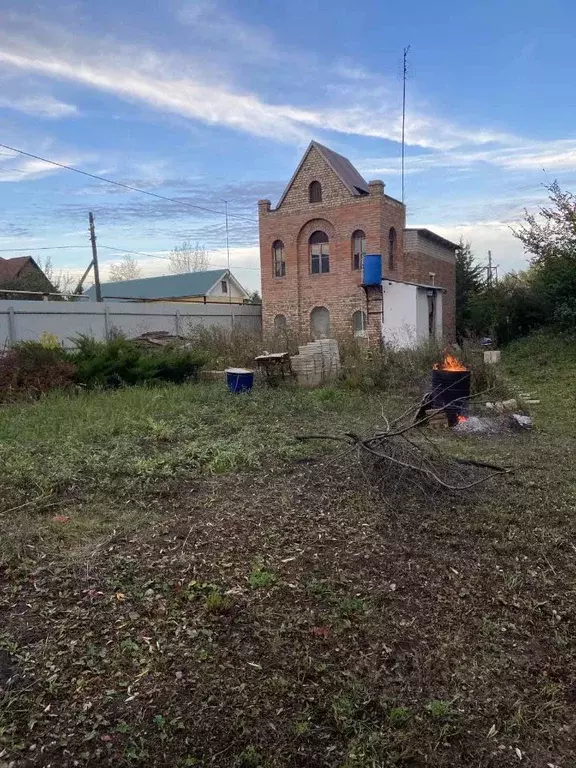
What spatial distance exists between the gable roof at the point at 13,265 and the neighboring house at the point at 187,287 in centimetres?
459

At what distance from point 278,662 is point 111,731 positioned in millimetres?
679

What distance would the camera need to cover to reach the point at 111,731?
185 cm

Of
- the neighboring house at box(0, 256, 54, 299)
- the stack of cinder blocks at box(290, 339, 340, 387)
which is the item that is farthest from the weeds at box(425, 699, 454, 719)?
the neighboring house at box(0, 256, 54, 299)

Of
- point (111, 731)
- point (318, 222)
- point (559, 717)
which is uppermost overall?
point (318, 222)

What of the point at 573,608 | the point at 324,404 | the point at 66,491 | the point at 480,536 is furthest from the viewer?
the point at 324,404

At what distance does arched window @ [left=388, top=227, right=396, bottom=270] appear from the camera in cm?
1998

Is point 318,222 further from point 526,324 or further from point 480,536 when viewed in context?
point 480,536

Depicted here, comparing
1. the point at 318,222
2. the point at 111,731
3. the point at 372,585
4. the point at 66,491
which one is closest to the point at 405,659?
the point at 372,585

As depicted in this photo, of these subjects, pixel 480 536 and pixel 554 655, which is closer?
pixel 554 655

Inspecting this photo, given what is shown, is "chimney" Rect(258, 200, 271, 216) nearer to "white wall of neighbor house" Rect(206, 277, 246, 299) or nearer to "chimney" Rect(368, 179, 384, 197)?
"chimney" Rect(368, 179, 384, 197)

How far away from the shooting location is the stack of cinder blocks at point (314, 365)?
1058cm

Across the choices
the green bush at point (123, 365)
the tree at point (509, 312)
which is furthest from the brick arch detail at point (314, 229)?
the green bush at point (123, 365)

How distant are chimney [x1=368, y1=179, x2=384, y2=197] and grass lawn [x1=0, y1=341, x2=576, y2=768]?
16.1 m

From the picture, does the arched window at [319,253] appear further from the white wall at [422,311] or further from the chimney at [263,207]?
the white wall at [422,311]
